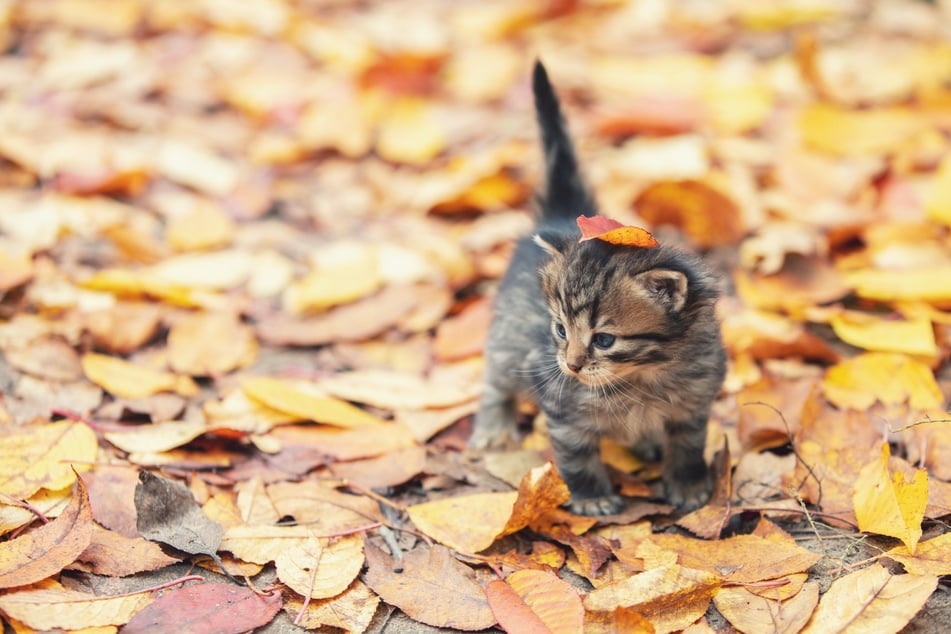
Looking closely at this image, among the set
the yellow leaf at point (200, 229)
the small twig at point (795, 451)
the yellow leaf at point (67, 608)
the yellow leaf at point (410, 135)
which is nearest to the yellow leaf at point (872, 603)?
the small twig at point (795, 451)

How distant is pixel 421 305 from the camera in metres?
3.85

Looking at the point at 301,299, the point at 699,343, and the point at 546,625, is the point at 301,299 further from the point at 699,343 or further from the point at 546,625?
the point at 546,625

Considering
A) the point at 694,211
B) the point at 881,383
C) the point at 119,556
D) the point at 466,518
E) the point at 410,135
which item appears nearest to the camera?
the point at 119,556

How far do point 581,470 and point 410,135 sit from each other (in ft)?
8.08

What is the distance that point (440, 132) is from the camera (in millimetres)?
4859

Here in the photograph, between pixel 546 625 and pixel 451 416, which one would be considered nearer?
pixel 546 625

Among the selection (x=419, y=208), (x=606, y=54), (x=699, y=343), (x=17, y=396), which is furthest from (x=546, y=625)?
(x=606, y=54)

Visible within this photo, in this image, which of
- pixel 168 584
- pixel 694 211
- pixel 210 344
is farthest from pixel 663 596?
pixel 694 211

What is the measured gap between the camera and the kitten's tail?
10.6ft

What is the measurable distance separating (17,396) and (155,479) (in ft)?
2.60

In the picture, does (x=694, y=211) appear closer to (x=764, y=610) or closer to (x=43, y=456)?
(x=764, y=610)

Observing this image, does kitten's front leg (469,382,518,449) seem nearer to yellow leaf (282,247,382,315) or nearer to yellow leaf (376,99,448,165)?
yellow leaf (282,247,382,315)

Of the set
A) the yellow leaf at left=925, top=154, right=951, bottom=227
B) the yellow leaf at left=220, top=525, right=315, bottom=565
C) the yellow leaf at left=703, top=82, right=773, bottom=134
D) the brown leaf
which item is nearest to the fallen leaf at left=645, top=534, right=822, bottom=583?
the yellow leaf at left=220, top=525, right=315, bottom=565

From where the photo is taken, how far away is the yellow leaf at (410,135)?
15.7ft
